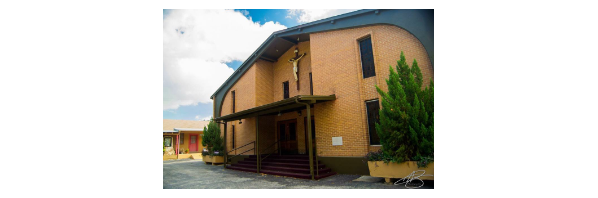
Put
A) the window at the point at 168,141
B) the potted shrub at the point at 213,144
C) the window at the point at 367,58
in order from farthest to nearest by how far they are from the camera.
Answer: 1. the window at the point at 168,141
2. the potted shrub at the point at 213,144
3. the window at the point at 367,58

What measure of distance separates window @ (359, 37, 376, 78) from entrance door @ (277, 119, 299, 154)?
4.31 metres

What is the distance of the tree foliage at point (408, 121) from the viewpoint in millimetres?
6038

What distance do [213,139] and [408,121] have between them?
1198 cm

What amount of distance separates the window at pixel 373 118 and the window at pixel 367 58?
1.01 m

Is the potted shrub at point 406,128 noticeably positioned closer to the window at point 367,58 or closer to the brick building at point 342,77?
the brick building at point 342,77

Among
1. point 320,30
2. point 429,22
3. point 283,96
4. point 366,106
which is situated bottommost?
point 366,106

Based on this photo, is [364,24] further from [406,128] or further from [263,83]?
[263,83]

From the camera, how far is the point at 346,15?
30.3ft

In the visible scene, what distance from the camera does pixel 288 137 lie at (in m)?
12.1

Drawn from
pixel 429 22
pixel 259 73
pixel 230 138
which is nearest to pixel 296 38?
pixel 259 73

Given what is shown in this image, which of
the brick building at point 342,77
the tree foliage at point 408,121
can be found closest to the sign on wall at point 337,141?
the brick building at point 342,77
